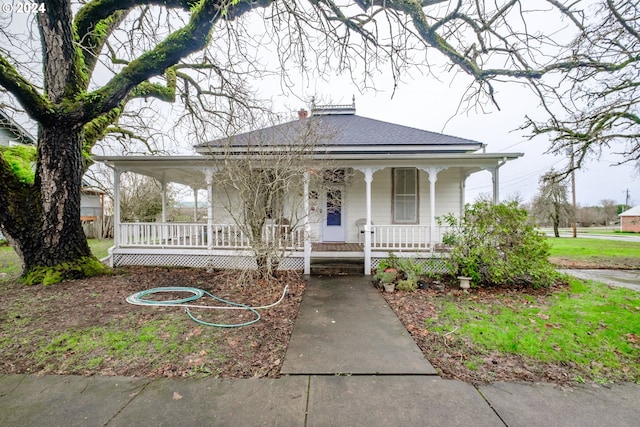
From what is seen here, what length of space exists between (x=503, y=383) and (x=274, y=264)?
4772 millimetres

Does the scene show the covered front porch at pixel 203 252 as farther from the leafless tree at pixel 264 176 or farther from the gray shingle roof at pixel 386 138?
the gray shingle roof at pixel 386 138

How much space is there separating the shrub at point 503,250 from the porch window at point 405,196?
3032 mm

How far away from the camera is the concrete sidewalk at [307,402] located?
220 cm

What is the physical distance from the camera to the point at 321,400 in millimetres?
2449

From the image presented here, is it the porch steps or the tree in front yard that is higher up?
the tree in front yard

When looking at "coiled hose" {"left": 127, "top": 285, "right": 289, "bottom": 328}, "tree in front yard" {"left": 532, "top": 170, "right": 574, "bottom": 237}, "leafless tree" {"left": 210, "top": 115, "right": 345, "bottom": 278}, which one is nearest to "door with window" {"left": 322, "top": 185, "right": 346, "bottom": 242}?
"leafless tree" {"left": 210, "top": 115, "right": 345, "bottom": 278}

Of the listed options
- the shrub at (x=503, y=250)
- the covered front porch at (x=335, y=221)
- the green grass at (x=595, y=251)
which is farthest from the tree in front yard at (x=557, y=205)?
the shrub at (x=503, y=250)

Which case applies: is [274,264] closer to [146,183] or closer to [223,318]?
[223,318]

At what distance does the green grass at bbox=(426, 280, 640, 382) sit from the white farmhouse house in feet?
8.12

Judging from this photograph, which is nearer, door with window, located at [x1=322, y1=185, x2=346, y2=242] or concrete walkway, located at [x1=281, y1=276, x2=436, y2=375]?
concrete walkway, located at [x1=281, y1=276, x2=436, y2=375]

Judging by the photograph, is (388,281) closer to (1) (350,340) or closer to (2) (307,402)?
(1) (350,340)

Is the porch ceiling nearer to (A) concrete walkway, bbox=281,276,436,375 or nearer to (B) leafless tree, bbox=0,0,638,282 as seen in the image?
(B) leafless tree, bbox=0,0,638,282

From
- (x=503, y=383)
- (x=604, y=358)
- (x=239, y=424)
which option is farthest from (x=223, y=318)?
(x=604, y=358)

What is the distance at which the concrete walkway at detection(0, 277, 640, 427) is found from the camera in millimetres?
2201
